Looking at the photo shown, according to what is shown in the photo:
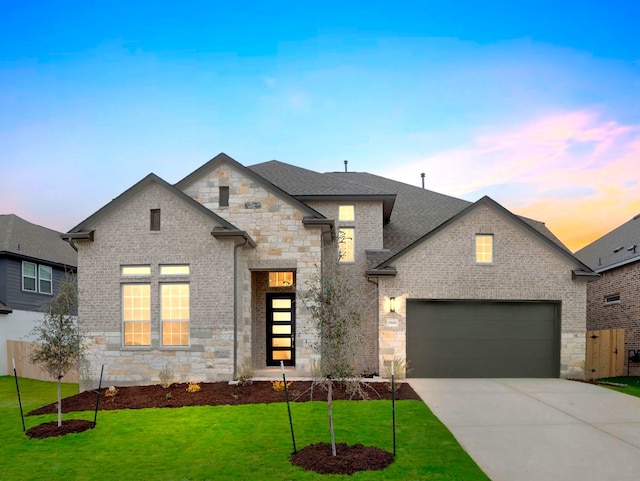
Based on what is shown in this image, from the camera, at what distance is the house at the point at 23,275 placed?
67.7 ft

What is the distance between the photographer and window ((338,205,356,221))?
1753 centimetres

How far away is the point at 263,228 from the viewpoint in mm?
15133

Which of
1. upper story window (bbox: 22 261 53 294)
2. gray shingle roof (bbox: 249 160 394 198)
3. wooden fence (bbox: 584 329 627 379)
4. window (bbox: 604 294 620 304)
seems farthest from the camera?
upper story window (bbox: 22 261 53 294)

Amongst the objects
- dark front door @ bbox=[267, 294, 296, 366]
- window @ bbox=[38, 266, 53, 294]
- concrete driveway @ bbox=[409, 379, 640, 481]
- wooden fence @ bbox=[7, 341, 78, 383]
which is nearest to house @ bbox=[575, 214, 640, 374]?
concrete driveway @ bbox=[409, 379, 640, 481]

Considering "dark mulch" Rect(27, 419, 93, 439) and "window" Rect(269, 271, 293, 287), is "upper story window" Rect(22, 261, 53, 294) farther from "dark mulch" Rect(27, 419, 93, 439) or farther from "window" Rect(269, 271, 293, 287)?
"dark mulch" Rect(27, 419, 93, 439)

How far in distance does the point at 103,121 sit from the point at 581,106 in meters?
18.0

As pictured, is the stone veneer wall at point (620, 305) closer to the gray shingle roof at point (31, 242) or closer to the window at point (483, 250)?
the window at point (483, 250)

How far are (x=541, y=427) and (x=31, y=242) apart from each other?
2412cm

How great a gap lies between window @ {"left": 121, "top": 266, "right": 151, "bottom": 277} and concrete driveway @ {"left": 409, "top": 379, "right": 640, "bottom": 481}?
27.6 ft

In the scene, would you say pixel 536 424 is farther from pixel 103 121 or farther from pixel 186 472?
pixel 103 121

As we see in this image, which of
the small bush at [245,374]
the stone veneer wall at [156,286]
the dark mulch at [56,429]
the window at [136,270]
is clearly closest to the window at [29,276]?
the stone veneer wall at [156,286]

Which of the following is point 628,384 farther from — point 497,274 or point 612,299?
point 612,299

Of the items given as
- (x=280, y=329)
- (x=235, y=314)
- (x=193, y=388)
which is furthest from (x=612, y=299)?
(x=193, y=388)

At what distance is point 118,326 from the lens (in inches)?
533
